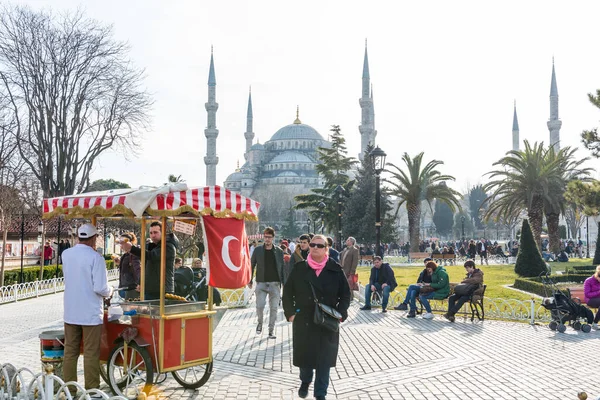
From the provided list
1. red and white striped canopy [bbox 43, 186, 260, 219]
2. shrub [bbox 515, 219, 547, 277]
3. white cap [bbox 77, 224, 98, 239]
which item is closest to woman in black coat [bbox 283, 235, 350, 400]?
red and white striped canopy [bbox 43, 186, 260, 219]

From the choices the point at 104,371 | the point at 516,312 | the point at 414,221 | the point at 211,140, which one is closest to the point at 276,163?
the point at 211,140

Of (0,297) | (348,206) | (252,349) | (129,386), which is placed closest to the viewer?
(129,386)

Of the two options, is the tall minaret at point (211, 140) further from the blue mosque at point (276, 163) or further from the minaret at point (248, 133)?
the minaret at point (248, 133)

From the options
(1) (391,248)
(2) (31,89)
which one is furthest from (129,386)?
(1) (391,248)

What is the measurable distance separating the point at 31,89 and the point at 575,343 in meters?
21.5

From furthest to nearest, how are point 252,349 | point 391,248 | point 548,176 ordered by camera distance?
point 391,248
point 548,176
point 252,349

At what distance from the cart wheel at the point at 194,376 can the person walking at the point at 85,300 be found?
913mm

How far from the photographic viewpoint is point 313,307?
5.45 m

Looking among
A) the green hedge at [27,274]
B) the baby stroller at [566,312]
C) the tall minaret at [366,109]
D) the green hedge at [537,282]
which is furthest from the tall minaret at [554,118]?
the baby stroller at [566,312]

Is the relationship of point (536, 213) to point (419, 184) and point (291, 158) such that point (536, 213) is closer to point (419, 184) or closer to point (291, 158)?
point (419, 184)

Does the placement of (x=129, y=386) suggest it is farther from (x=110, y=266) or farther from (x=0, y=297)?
(x=110, y=266)

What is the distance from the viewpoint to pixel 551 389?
245 inches

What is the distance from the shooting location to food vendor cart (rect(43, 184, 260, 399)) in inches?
226

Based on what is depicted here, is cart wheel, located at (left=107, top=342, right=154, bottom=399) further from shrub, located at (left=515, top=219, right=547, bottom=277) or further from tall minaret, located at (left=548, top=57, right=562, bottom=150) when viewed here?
tall minaret, located at (left=548, top=57, right=562, bottom=150)
